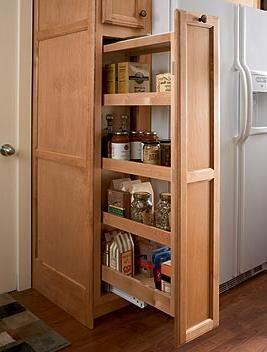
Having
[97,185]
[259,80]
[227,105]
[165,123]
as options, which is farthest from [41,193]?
[259,80]

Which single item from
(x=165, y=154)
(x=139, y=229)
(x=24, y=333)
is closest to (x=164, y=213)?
(x=139, y=229)

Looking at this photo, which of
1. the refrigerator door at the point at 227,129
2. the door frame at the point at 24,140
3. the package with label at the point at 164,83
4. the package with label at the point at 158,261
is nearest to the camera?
the package with label at the point at 164,83

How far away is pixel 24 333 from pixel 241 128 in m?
1.71

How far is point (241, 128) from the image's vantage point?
105 inches

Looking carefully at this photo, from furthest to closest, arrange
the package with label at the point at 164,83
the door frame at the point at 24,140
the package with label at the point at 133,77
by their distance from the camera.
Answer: the door frame at the point at 24,140 → the package with label at the point at 133,77 → the package with label at the point at 164,83

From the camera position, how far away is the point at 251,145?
2814 mm

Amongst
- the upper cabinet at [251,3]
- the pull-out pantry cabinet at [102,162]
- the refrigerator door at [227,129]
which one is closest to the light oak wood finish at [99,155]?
the pull-out pantry cabinet at [102,162]

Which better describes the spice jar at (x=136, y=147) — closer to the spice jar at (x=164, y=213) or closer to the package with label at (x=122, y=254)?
the spice jar at (x=164, y=213)

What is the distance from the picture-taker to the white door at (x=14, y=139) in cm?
260

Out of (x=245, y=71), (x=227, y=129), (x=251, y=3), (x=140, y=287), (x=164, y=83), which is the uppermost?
(x=251, y=3)

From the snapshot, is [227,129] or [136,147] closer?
[136,147]

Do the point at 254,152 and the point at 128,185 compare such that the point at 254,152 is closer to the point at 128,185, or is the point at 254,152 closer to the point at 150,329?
the point at 128,185

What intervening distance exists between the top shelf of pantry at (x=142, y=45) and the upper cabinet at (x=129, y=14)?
0.42 ft

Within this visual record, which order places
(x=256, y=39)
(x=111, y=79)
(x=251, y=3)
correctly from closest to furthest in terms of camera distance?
(x=111, y=79) < (x=256, y=39) < (x=251, y=3)
